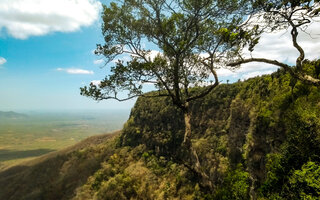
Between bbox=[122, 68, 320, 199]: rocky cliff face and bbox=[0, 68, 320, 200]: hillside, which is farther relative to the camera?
bbox=[122, 68, 320, 199]: rocky cliff face

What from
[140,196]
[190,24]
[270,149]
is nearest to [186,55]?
[190,24]

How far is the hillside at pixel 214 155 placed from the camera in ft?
21.3

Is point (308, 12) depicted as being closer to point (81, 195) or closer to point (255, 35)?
point (255, 35)

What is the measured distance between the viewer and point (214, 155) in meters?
20.9

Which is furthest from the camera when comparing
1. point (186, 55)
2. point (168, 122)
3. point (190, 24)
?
point (168, 122)

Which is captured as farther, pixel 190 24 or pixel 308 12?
pixel 190 24

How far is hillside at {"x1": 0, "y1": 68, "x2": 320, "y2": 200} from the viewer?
21.3 feet

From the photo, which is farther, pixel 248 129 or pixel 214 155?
pixel 214 155

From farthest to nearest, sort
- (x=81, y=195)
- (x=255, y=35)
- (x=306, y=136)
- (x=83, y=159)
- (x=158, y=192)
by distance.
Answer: (x=83, y=159)
(x=81, y=195)
(x=158, y=192)
(x=255, y=35)
(x=306, y=136)

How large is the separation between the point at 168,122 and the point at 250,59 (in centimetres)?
2757

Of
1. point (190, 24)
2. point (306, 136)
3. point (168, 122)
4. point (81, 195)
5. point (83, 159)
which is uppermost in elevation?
point (190, 24)

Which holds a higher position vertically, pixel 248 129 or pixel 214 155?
pixel 248 129

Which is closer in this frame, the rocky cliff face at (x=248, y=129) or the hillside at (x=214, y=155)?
the hillside at (x=214, y=155)

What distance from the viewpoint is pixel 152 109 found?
39125mm
